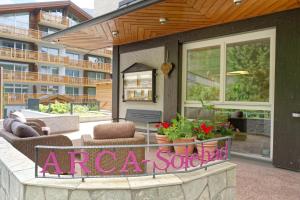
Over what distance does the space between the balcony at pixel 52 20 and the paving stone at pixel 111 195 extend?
18727 millimetres

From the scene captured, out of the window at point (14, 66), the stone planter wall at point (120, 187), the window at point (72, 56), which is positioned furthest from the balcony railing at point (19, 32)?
the stone planter wall at point (120, 187)

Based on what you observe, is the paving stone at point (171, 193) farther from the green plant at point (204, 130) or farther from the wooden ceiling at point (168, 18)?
the wooden ceiling at point (168, 18)

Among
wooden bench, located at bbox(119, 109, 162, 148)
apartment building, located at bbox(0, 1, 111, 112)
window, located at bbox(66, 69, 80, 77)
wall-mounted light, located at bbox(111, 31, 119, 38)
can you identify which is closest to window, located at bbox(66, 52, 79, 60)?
apartment building, located at bbox(0, 1, 111, 112)

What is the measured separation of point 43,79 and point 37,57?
1667 mm

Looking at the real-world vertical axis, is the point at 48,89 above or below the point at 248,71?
below

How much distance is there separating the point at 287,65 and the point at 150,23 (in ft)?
9.02

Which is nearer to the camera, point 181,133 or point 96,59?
point 181,133

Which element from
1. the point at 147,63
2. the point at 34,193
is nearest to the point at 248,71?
the point at 147,63

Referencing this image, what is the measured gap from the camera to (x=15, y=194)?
209 cm

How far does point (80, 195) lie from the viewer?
1.84m

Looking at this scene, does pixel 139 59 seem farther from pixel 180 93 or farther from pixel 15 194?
pixel 15 194

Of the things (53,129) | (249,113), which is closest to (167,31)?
(249,113)

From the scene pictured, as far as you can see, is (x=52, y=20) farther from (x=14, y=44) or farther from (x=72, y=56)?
(x=14, y=44)

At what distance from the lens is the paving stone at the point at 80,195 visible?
184cm
